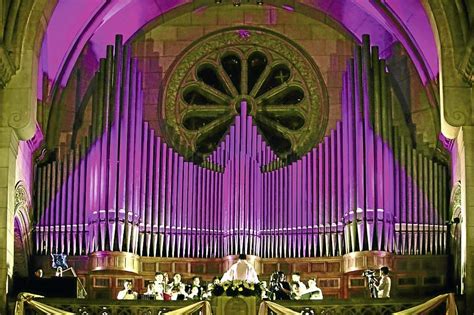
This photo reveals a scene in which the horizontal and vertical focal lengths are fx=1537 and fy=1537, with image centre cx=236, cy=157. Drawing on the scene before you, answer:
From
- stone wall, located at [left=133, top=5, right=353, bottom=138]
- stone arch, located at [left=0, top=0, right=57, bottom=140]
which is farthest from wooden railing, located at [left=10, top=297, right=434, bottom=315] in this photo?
stone wall, located at [left=133, top=5, right=353, bottom=138]

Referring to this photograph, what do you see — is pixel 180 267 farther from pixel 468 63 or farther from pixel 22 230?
pixel 468 63

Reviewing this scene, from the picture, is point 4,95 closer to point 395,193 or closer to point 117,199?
point 117,199

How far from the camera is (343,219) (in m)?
34.8

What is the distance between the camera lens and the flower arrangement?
3053cm

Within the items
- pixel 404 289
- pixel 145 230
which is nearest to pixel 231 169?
pixel 145 230

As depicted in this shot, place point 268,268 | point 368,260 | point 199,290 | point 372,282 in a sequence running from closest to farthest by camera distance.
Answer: point 372,282
point 199,290
point 368,260
point 268,268

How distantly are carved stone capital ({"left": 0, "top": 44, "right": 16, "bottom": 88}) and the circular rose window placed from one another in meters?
6.04

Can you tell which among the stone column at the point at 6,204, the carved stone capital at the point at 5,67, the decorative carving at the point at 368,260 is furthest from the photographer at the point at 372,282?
the carved stone capital at the point at 5,67

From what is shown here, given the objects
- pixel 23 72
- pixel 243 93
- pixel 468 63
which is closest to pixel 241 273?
pixel 23 72

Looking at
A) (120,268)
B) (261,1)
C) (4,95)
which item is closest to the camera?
(4,95)

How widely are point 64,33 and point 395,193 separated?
27.8 feet

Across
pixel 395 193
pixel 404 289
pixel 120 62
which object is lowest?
pixel 404 289

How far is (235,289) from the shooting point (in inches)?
1203

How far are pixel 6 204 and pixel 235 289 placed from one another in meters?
4.99
